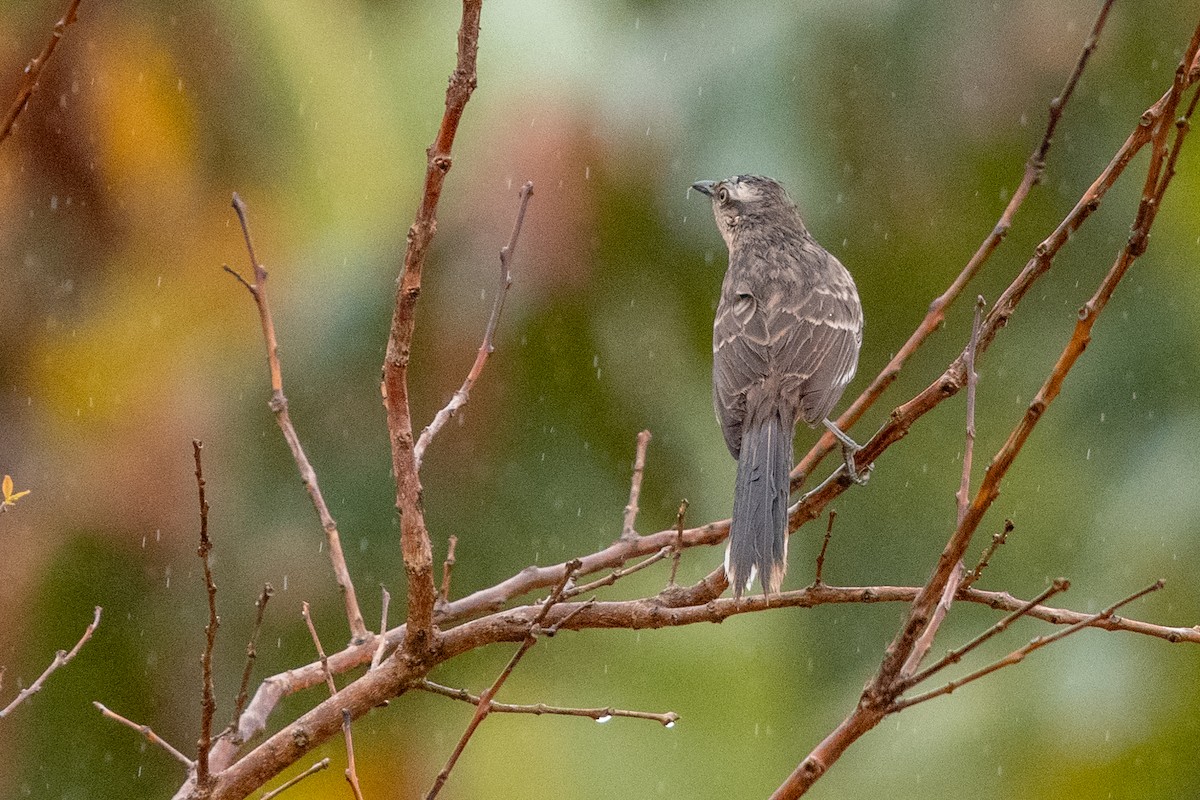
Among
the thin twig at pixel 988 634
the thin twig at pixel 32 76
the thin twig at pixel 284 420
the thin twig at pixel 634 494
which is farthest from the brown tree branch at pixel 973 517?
the thin twig at pixel 32 76

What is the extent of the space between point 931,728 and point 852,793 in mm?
493

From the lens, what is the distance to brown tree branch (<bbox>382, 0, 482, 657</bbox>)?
2.09 m

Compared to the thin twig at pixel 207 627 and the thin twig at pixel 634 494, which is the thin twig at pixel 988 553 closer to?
the thin twig at pixel 634 494

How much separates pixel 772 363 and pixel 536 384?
2735 millimetres

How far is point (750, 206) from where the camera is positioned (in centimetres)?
510

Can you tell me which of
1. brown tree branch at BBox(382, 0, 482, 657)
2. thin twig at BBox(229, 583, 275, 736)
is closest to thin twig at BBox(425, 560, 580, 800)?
brown tree branch at BBox(382, 0, 482, 657)

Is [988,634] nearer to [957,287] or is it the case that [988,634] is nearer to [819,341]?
[957,287]

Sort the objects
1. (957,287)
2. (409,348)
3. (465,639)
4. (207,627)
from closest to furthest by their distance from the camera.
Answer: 1. (207,627)
2. (409,348)
3. (465,639)
4. (957,287)

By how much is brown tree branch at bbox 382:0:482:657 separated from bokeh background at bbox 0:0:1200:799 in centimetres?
367

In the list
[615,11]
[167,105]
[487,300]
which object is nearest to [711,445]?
[487,300]

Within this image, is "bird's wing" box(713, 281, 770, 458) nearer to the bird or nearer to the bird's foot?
the bird

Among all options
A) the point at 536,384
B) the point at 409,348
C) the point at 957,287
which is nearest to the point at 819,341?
the point at 957,287

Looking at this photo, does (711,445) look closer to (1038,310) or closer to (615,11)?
(1038,310)

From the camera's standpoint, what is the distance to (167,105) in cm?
694
